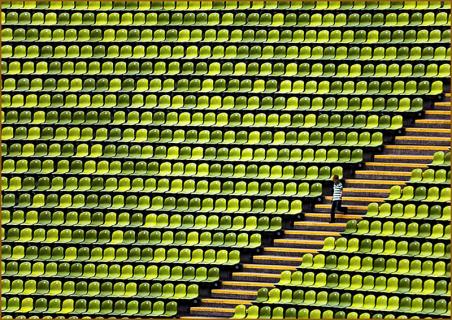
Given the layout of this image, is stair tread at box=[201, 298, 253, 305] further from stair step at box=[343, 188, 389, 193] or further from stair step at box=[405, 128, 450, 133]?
stair step at box=[405, 128, 450, 133]

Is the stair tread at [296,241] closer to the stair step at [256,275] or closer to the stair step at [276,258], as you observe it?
the stair step at [276,258]

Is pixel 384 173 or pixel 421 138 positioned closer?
pixel 384 173

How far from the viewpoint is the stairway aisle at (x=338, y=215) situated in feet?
64.5

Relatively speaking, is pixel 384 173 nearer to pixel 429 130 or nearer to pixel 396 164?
pixel 396 164

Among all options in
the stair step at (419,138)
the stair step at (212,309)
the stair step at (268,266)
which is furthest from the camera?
the stair step at (419,138)

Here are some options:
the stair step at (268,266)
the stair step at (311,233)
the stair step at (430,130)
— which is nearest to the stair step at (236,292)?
the stair step at (268,266)

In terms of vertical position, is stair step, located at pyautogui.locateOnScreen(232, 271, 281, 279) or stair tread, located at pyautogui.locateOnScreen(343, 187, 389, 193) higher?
stair tread, located at pyautogui.locateOnScreen(343, 187, 389, 193)

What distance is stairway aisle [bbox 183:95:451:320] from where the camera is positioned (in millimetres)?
19656

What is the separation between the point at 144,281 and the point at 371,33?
453 centimetres

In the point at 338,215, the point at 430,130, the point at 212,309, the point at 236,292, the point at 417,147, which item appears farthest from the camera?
the point at 430,130

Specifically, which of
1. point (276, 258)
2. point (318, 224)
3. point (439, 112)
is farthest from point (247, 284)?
point (439, 112)

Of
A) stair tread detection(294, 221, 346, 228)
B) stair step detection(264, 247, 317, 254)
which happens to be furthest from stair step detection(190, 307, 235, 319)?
stair tread detection(294, 221, 346, 228)

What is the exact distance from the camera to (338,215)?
65.3 ft

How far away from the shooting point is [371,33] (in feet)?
69.6
